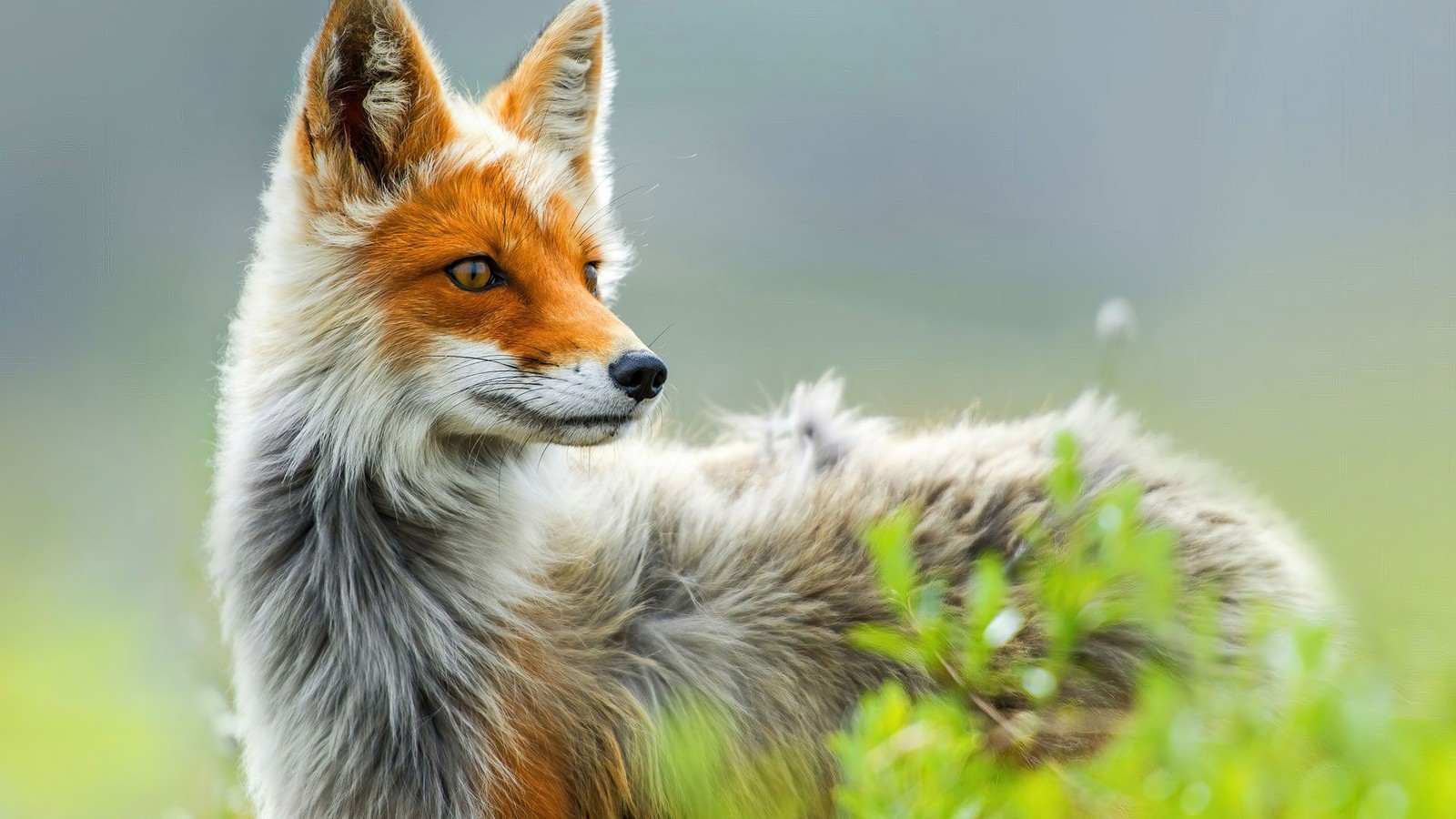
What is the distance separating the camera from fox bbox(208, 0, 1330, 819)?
3725 millimetres

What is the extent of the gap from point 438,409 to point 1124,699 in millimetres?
2345

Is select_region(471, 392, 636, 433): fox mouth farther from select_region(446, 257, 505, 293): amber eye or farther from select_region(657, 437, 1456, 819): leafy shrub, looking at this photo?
select_region(657, 437, 1456, 819): leafy shrub

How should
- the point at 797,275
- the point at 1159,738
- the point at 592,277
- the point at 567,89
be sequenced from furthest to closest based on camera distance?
the point at 797,275 → the point at 567,89 → the point at 592,277 → the point at 1159,738

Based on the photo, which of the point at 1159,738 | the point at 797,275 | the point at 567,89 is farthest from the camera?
the point at 797,275

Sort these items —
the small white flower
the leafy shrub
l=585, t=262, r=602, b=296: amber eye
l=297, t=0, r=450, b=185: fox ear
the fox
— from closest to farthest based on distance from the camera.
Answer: the leafy shrub, the fox, l=297, t=0, r=450, b=185: fox ear, l=585, t=262, r=602, b=296: amber eye, the small white flower

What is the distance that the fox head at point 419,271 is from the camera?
3.65 metres

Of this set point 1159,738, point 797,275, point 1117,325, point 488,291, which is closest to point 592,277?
point 488,291

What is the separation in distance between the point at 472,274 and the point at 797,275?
2014 centimetres

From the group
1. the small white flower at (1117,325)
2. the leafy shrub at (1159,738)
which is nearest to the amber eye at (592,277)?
the small white flower at (1117,325)

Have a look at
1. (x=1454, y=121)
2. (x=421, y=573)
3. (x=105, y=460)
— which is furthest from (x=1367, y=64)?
(x=421, y=573)

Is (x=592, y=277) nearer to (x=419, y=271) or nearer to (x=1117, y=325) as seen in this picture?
(x=419, y=271)

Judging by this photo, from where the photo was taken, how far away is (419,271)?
3801 mm

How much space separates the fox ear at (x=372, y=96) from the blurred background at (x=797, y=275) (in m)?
0.63

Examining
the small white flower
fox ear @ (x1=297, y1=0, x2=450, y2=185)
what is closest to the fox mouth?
fox ear @ (x1=297, y1=0, x2=450, y2=185)
